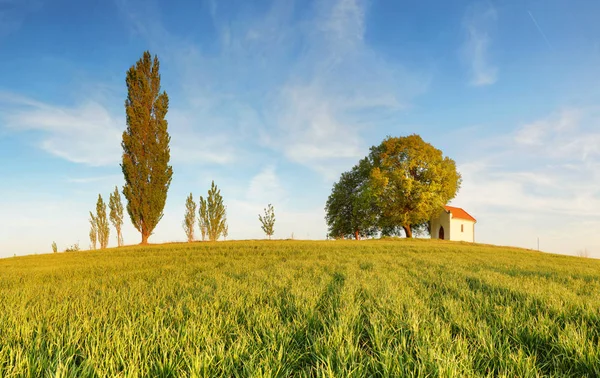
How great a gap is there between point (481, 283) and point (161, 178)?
32.5 metres

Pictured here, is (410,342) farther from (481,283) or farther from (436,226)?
(436,226)

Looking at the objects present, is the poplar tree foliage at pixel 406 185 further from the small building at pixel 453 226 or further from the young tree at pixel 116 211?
the young tree at pixel 116 211

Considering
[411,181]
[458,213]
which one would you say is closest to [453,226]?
[458,213]

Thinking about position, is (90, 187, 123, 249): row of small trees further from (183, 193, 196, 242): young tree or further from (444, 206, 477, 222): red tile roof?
(444, 206, 477, 222): red tile roof

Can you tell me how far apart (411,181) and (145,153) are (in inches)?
1175

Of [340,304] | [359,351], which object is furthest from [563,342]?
[340,304]

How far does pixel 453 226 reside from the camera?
45688mm

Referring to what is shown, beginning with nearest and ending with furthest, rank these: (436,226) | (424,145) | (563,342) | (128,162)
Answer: (563,342) < (128,162) < (424,145) < (436,226)

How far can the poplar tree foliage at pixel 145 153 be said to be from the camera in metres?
32.5

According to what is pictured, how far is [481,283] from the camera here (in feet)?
23.3

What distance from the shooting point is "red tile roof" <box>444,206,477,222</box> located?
1840 inches

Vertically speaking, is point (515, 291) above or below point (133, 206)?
below

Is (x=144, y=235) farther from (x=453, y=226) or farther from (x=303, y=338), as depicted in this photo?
(x=453, y=226)

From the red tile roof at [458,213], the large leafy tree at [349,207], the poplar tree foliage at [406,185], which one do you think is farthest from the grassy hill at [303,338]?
the red tile roof at [458,213]
